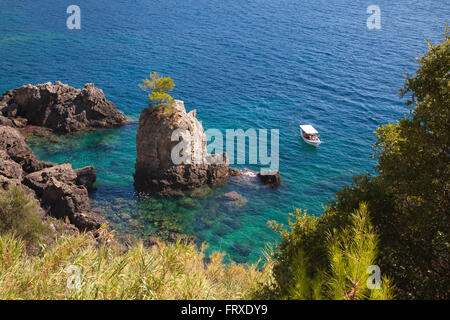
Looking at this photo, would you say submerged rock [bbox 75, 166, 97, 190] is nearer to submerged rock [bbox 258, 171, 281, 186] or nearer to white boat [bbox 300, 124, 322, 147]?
submerged rock [bbox 258, 171, 281, 186]

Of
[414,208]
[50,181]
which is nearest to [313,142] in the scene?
[50,181]

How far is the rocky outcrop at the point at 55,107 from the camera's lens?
53125 mm

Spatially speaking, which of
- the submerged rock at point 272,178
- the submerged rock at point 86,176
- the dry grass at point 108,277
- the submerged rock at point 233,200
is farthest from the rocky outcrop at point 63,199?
the submerged rock at point 272,178

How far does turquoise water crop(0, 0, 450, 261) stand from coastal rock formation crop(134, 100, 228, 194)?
2145 millimetres

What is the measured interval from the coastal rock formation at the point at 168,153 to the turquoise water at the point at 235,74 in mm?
2145

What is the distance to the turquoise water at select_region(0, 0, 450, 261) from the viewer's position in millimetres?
40812

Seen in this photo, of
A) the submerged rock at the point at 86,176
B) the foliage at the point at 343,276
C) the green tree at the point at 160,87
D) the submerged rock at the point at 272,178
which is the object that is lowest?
the submerged rock at the point at 272,178

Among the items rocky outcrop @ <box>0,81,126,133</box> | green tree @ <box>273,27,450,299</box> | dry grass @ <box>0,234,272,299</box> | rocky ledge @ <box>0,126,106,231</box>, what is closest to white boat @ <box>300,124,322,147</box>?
rocky outcrop @ <box>0,81,126,133</box>

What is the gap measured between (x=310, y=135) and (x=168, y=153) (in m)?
22.8

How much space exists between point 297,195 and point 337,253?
33836 mm

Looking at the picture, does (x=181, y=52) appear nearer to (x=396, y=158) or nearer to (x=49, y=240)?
(x=49, y=240)

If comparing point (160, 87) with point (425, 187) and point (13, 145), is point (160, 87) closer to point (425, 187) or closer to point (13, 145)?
point (13, 145)

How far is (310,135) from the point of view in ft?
179

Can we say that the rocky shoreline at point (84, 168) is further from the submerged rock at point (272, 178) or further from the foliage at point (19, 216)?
the foliage at point (19, 216)
